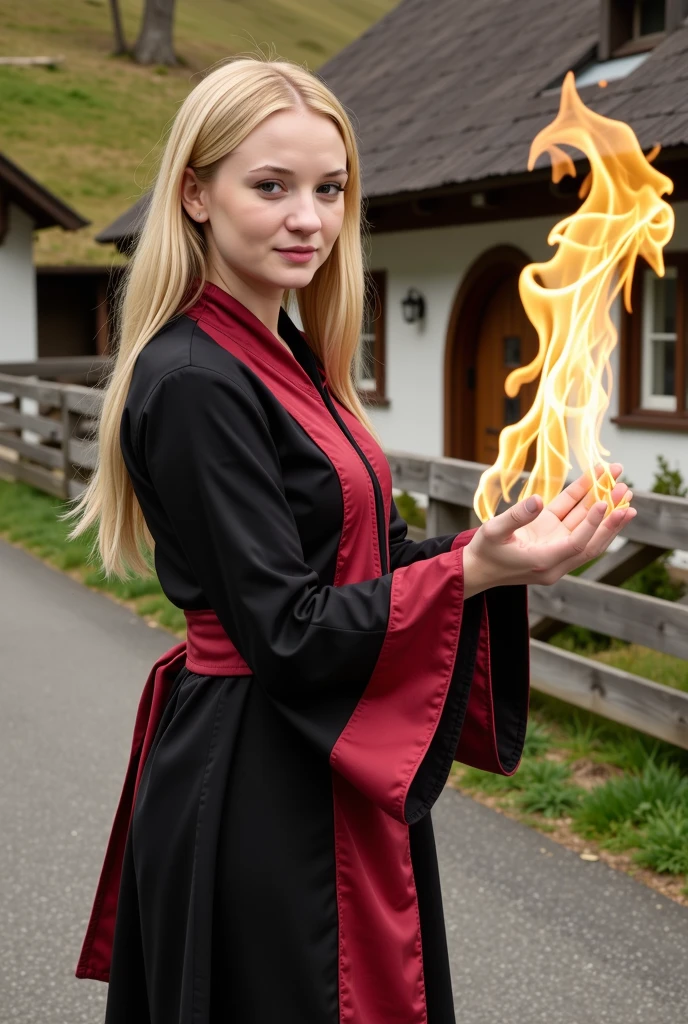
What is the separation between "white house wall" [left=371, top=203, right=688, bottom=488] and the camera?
36.0 ft

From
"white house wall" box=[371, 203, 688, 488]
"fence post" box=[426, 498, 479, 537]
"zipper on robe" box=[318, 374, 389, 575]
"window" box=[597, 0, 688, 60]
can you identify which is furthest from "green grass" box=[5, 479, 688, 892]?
"window" box=[597, 0, 688, 60]

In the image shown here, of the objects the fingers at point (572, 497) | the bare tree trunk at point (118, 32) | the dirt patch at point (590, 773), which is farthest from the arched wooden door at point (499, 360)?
the bare tree trunk at point (118, 32)

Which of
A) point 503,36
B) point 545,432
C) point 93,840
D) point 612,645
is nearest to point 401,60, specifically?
point 503,36

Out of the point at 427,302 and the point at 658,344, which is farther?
the point at 427,302

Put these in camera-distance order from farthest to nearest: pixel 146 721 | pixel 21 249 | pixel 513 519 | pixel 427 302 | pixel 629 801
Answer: pixel 21 249 → pixel 427 302 → pixel 629 801 → pixel 146 721 → pixel 513 519

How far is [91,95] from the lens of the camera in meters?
46.6

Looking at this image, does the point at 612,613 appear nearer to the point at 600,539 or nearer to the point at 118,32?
the point at 600,539

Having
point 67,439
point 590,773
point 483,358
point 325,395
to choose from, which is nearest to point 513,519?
point 325,395

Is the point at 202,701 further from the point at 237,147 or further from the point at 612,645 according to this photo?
the point at 612,645

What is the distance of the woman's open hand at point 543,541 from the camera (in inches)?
64.6

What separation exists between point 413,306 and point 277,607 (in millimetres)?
10598

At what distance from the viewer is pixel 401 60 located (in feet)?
44.5

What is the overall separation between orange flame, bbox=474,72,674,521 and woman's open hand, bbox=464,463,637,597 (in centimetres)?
21

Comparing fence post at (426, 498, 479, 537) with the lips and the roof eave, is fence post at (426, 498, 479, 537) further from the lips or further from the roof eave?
the roof eave
